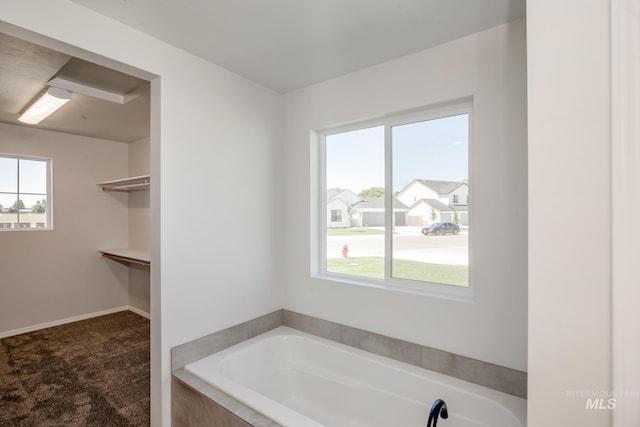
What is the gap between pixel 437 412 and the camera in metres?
1.61

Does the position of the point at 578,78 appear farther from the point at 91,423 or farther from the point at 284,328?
the point at 91,423

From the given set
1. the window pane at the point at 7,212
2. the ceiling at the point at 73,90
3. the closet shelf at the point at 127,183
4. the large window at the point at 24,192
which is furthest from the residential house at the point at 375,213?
the window pane at the point at 7,212

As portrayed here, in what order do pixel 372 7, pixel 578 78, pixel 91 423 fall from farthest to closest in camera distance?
pixel 91 423, pixel 372 7, pixel 578 78

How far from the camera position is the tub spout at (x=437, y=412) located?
5.22 ft

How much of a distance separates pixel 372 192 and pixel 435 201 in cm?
50

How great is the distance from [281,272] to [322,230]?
21.2 inches

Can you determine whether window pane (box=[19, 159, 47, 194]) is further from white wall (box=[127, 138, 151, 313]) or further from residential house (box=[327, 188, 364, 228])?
residential house (box=[327, 188, 364, 228])

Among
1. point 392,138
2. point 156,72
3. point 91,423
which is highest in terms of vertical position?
point 156,72

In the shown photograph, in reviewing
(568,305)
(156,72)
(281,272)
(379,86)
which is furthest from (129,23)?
(568,305)

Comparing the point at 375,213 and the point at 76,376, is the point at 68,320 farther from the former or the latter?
the point at 375,213

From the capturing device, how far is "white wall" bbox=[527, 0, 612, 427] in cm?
82

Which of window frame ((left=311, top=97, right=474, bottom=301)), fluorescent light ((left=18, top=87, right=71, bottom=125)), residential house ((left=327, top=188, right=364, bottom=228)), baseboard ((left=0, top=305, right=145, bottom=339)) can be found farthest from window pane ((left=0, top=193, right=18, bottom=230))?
residential house ((left=327, top=188, right=364, bottom=228))

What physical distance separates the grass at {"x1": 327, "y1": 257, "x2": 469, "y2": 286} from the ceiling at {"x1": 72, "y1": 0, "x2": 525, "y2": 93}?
4.74ft

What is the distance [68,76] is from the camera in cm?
240
